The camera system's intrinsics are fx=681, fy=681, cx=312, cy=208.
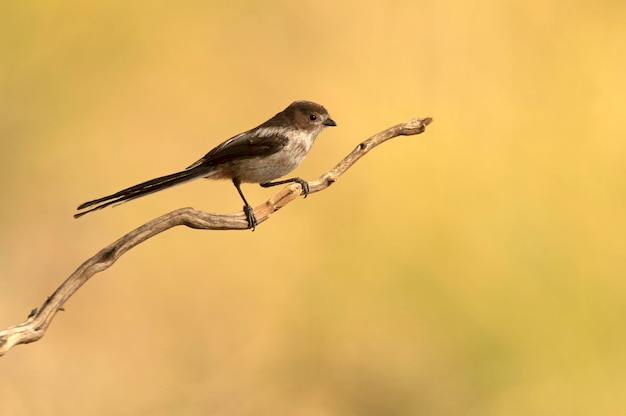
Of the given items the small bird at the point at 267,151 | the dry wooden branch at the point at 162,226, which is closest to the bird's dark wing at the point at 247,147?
the small bird at the point at 267,151

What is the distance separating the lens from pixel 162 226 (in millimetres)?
3117

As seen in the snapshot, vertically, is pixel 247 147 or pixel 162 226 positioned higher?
pixel 247 147

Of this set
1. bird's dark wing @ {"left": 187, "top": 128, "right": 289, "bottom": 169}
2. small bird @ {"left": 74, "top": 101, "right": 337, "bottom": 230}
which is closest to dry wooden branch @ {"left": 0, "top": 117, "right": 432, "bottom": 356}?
A: small bird @ {"left": 74, "top": 101, "right": 337, "bottom": 230}

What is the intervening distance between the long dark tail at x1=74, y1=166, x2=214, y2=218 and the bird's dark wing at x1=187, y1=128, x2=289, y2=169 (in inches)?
2.8

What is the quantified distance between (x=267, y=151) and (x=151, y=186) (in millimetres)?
979

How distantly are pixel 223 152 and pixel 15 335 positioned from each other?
1.59 m

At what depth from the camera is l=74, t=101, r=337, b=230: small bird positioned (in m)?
3.89

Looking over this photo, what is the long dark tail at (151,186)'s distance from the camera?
2932 millimetres

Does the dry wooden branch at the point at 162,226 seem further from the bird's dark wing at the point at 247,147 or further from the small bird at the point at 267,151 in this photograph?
the bird's dark wing at the point at 247,147

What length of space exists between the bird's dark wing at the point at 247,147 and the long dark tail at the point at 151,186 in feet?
0.23

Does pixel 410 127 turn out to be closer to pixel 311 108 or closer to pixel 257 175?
pixel 311 108

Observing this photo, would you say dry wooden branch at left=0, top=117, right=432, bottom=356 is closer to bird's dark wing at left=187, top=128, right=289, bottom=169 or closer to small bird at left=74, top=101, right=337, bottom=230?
small bird at left=74, top=101, right=337, bottom=230

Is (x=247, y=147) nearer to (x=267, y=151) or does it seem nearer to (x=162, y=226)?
(x=267, y=151)

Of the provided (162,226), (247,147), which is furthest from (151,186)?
(247,147)
